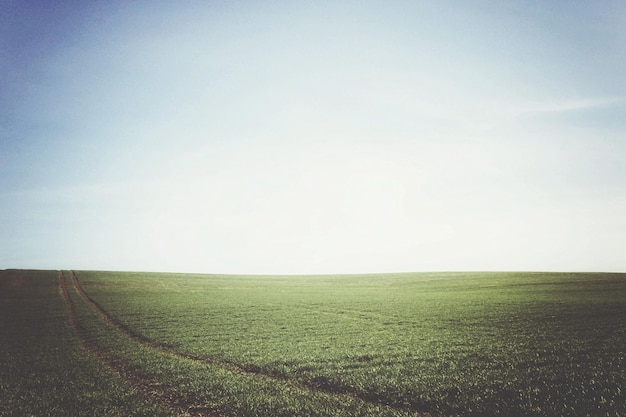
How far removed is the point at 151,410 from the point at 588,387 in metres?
18.2

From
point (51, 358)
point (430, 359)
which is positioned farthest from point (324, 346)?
point (51, 358)

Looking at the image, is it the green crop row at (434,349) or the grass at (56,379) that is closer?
the grass at (56,379)

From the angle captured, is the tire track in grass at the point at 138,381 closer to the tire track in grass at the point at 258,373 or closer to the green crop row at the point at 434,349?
the tire track in grass at the point at 258,373

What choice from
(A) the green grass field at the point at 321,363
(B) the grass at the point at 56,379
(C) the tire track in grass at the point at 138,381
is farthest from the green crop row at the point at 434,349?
(B) the grass at the point at 56,379

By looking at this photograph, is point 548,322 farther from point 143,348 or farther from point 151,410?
point 143,348

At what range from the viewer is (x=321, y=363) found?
18656mm

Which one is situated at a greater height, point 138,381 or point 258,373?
point 138,381

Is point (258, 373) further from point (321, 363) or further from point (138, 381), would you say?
point (138, 381)

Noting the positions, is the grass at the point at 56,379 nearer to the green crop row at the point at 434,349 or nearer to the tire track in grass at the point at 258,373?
the tire track in grass at the point at 258,373

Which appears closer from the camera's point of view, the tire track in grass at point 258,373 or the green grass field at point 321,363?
the green grass field at point 321,363

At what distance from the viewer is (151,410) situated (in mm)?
12820

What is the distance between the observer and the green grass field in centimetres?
1304

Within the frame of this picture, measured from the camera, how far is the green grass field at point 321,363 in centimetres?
1304

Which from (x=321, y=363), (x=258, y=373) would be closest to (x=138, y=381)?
(x=258, y=373)
